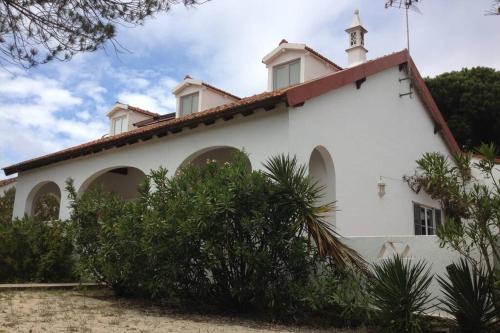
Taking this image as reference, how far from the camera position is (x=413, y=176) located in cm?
1512

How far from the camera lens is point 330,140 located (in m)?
11.8

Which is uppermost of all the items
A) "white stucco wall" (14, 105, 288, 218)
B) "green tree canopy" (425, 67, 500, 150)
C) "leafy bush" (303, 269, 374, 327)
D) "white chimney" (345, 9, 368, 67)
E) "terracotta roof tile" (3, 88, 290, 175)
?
"green tree canopy" (425, 67, 500, 150)

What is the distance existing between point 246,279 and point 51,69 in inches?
190

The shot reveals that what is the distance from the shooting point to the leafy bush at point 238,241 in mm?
8133

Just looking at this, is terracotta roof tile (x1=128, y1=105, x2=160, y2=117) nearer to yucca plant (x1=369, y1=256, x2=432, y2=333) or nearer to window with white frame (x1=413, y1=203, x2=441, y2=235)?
window with white frame (x1=413, y1=203, x2=441, y2=235)

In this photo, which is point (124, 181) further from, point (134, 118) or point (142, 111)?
point (142, 111)

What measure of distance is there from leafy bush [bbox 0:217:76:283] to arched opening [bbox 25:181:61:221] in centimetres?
481

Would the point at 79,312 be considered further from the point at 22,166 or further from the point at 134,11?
the point at 22,166

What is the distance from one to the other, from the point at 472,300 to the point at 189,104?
12.2 metres

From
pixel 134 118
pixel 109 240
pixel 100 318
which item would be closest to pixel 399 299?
pixel 100 318

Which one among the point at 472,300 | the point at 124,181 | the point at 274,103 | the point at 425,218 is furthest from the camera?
the point at 124,181

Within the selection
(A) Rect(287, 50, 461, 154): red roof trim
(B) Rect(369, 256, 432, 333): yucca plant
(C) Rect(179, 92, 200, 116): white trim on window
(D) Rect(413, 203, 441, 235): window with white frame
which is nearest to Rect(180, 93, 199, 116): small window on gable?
(C) Rect(179, 92, 200, 116): white trim on window

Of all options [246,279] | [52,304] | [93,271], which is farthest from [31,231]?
[246,279]

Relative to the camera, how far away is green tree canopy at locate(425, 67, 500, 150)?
1093 inches
